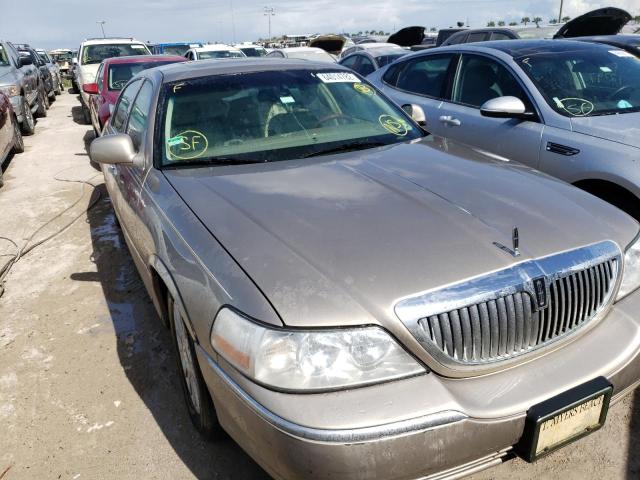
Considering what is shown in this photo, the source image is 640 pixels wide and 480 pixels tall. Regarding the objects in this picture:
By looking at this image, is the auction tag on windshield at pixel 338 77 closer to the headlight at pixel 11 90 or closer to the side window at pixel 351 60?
the headlight at pixel 11 90

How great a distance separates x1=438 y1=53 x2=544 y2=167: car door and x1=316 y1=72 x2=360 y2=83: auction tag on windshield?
1317 millimetres

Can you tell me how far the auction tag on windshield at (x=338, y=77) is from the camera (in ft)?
11.1

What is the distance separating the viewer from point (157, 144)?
9.21 ft

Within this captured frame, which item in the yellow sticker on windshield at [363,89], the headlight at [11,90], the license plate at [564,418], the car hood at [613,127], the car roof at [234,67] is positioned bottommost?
the license plate at [564,418]

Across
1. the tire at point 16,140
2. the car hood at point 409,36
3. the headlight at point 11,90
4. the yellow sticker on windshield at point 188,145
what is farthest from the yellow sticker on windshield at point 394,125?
the car hood at point 409,36

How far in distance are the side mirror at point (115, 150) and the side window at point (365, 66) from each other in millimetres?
8517

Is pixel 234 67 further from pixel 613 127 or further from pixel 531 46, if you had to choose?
pixel 531 46

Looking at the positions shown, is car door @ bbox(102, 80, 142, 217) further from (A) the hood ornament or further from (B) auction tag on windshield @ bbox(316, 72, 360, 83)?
(A) the hood ornament

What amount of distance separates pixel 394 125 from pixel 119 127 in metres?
2.14

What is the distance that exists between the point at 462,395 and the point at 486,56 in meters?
3.65

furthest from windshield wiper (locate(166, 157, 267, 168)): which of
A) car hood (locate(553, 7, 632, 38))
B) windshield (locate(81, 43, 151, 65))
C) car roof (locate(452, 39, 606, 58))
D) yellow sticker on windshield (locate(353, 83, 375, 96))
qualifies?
windshield (locate(81, 43, 151, 65))

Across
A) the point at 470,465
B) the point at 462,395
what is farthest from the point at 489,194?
the point at 470,465

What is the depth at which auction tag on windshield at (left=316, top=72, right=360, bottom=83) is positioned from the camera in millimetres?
3391

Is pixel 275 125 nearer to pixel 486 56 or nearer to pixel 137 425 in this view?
pixel 137 425
